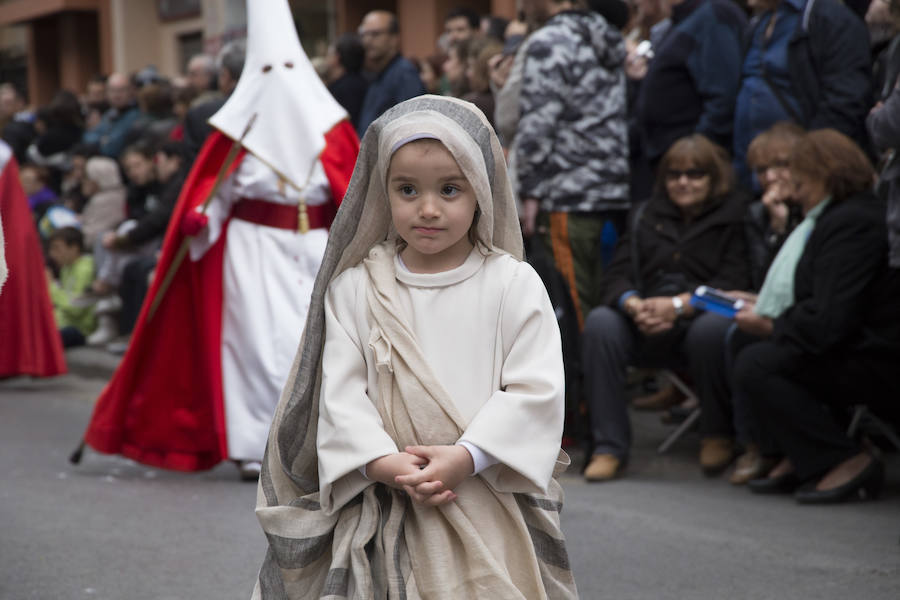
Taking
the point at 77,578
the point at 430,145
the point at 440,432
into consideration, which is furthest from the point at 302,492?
the point at 77,578

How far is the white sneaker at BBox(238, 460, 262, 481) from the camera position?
6453 millimetres

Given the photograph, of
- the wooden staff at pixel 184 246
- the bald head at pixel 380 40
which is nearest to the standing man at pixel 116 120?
the bald head at pixel 380 40

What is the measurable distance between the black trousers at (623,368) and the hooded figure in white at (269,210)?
4.75 ft

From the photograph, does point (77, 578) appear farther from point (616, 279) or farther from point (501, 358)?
point (616, 279)

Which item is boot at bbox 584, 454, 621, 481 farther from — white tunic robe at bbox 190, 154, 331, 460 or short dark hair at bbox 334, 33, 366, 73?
short dark hair at bbox 334, 33, 366, 73

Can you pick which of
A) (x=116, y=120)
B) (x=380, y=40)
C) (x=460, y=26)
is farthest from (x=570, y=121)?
(x=116, y=120)

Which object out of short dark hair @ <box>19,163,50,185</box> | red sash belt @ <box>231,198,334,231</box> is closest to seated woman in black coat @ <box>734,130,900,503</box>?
red sash belt @ <box>231,198,334,231</box>

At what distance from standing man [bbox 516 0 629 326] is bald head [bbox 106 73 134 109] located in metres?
7.54

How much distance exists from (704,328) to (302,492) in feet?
11.2

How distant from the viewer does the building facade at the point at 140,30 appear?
1638 centimetres

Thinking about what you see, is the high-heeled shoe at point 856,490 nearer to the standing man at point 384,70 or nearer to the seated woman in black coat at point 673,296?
the seated woman in black coat at point 673,296

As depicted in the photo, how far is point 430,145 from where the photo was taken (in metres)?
3.00

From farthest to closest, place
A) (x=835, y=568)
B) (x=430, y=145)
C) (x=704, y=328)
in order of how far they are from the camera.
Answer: (x=704, y=328)
(x=835, y=568)
(x=430, y=145)

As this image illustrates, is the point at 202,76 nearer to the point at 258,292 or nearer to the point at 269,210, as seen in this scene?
the point at 269,210
